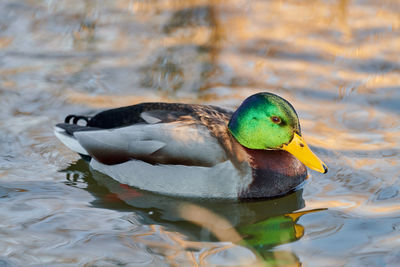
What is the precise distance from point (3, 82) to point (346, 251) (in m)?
4.60

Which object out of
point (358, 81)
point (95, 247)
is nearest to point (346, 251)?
point (95, 247)

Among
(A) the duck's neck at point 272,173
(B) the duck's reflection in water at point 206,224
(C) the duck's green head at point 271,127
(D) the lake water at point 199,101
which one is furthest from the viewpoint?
(A) the duck's neck at point 272,173

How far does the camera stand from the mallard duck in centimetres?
584

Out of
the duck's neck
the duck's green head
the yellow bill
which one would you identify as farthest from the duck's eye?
the duck's neck

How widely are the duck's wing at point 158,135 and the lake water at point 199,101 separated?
1.14 ft

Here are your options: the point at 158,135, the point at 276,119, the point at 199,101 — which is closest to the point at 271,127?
the point at 276,119

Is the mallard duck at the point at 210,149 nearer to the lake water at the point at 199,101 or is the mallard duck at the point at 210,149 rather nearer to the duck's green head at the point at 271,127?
the duck's green head at the point at 271,127

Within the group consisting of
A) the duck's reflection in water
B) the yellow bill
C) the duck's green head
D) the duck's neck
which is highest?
the duck's green head

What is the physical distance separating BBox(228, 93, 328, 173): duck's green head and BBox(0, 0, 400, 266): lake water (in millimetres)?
441

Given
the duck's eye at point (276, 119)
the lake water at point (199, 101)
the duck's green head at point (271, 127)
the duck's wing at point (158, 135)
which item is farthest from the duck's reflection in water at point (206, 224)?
the duck's eye at point (276, 119)

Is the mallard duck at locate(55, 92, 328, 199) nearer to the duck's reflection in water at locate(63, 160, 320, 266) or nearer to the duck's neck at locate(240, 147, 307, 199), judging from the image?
the duck's neck at locate(240, 147, 307, 199)

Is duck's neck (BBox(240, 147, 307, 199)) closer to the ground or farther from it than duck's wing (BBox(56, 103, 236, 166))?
closer to the ground

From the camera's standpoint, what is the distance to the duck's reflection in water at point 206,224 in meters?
5.11

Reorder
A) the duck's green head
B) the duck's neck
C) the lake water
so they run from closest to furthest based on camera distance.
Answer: the lake water < the duck's green head < the duck's neck
